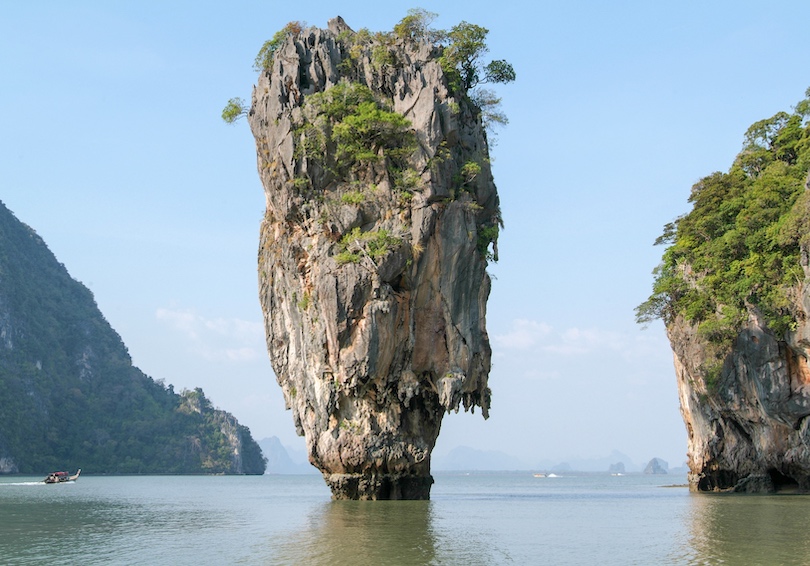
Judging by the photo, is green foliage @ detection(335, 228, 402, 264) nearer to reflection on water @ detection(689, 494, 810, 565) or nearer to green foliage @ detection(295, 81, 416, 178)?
green foliage @ detection(295, 81, 416, 178)

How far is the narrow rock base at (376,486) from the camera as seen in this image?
29125 millimetres

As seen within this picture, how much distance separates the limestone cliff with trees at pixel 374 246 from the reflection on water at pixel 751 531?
9269 millimetres

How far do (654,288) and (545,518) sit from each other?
52.0 feet

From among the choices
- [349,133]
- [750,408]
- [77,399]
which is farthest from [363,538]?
[77,399]

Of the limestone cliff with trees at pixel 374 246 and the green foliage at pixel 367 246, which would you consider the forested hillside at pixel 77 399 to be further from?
the green foliage at pixel 367 246

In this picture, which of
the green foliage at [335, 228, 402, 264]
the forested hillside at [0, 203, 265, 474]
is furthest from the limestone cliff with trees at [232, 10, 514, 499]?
the forested hillside at [0, 203, 265, 474]

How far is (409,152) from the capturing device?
2967cm

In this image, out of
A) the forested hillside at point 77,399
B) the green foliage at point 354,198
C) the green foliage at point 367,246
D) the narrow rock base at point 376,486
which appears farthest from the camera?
the forested hillside at point 77,399

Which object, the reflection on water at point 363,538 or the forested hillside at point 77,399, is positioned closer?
the reflection on water at point 363,538

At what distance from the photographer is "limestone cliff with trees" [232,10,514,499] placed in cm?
2847

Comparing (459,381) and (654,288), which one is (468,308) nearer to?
(459,381)

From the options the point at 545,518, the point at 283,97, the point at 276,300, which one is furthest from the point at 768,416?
the point at 283,97

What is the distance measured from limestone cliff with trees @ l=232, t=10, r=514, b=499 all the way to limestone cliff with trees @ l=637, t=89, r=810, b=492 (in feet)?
33.1

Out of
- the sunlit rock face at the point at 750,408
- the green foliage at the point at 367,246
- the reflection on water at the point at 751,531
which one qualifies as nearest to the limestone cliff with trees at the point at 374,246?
the green foliage at the point at 367,246
